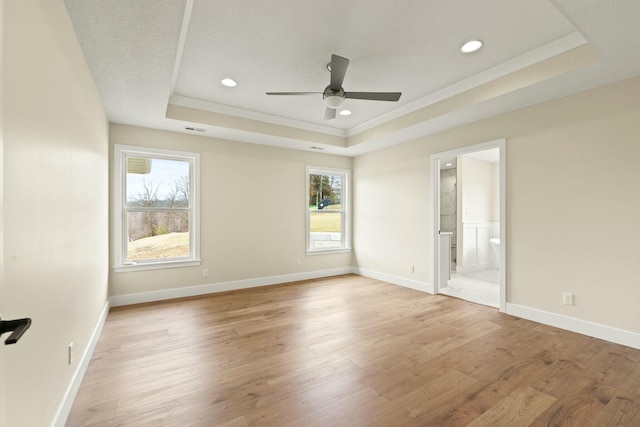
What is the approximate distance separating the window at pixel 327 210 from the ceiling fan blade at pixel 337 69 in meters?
2.84

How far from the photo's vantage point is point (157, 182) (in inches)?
168

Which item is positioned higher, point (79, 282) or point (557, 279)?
point (79, 282)

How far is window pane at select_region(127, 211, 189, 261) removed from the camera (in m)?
4.09

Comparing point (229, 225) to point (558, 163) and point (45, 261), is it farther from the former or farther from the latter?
point (558, 163)

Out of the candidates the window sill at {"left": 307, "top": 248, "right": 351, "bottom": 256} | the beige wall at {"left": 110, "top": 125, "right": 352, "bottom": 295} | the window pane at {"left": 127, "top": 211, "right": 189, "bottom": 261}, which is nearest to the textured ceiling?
the beige wall at {"left": 110, "top": 125, "right": 352, "bottom": 295}

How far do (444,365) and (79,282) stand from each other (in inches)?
116

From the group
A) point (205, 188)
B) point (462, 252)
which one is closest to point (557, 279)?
point (462, 252)

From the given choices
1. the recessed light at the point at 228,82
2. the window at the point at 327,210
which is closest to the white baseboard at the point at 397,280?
the window at the point at 327,210

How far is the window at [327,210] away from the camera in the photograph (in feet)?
18.7

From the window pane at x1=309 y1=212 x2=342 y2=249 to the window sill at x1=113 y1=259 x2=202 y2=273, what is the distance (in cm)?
220

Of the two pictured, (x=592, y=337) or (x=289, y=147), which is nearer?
(x=592, y=337)

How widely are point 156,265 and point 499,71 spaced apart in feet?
16.5

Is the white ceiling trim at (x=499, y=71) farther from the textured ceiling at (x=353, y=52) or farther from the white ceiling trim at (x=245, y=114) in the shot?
the white ceiling trim at (x=245, y=114)

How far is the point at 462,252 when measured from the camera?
6090 mm
